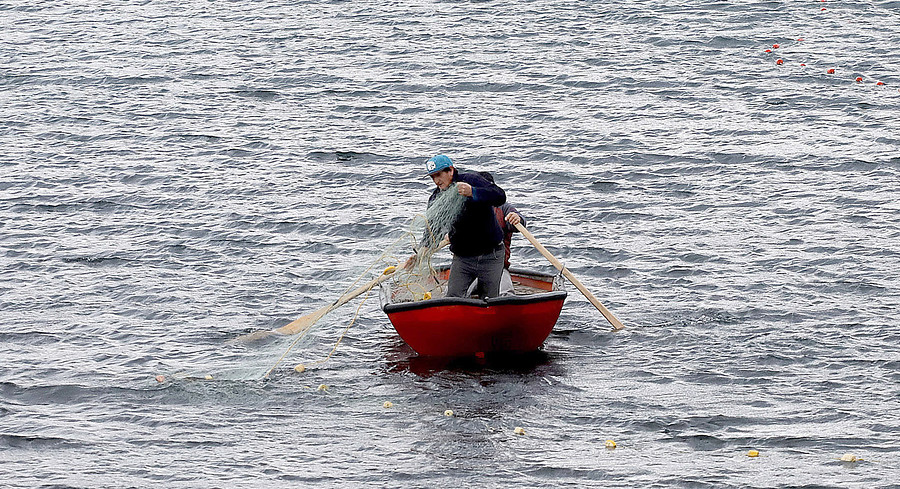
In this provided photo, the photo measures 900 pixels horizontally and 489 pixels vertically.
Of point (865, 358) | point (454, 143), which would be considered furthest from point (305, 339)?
point (454, 143)

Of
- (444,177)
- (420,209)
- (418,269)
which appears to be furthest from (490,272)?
(420,209)

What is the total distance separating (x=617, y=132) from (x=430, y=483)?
12409 mm

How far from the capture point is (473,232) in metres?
12.7

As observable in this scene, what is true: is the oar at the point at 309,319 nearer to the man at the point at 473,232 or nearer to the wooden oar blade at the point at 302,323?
the wooden oar blade at the point at 302,323

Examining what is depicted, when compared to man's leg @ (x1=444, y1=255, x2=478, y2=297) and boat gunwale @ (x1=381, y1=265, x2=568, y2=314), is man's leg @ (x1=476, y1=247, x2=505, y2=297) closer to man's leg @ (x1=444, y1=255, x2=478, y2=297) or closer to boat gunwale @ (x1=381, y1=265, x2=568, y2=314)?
man's leg @ (x1=444, y1=255, x2=478, y2=297)

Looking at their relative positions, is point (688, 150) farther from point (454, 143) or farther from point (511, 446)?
point (511, 446)

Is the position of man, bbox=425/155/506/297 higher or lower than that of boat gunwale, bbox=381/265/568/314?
higher

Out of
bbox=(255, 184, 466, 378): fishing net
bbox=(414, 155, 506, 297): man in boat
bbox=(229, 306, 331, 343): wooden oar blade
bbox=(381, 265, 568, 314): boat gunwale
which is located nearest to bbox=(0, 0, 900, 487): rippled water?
bbox=(229, 306, 331, 343): wooden oar blade

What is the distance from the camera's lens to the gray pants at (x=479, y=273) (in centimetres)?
1302

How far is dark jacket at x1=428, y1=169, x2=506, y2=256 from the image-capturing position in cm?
1215

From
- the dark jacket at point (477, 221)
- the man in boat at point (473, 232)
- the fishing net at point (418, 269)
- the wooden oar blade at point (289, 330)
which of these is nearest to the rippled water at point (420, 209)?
the wooden oar blade at point (289, 330)

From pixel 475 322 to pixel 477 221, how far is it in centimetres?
116

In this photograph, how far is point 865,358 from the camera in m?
12.8

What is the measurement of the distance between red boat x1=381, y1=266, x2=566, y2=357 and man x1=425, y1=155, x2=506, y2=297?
1.32 ft
